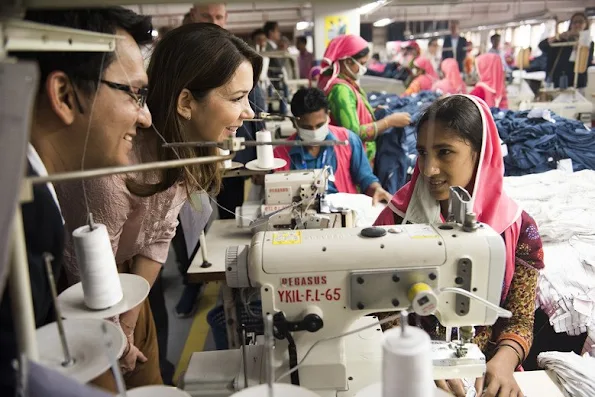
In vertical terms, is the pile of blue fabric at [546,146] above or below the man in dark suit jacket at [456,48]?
below

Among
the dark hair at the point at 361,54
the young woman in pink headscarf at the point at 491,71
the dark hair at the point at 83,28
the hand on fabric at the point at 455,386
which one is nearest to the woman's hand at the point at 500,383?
the hand on fabric at the point at 455,386

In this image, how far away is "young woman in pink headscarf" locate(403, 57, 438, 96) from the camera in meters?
7.07

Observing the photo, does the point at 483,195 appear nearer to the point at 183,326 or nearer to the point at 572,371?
the point at 572,371

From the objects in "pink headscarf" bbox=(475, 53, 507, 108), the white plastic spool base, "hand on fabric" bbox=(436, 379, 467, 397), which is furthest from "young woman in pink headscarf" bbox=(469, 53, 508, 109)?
the white plastic spool base

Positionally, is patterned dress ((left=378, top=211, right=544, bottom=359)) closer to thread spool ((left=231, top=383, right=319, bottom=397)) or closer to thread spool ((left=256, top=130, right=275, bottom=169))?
thread spool ((left=231, top=383, right=319, bottom=397))

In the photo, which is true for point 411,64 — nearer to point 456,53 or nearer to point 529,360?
point 456,53

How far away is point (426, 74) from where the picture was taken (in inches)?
295

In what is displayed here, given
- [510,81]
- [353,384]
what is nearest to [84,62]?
[353,384]

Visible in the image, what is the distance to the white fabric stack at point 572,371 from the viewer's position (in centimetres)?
116

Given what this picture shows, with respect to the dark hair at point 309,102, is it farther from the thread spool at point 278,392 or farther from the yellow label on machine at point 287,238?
the thread spool at point 278,392

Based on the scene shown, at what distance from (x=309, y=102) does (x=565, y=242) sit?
150 cm

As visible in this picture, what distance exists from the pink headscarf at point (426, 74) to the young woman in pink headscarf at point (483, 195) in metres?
5.98

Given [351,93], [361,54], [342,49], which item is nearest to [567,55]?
[361,54]

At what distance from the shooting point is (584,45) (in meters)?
4.87
